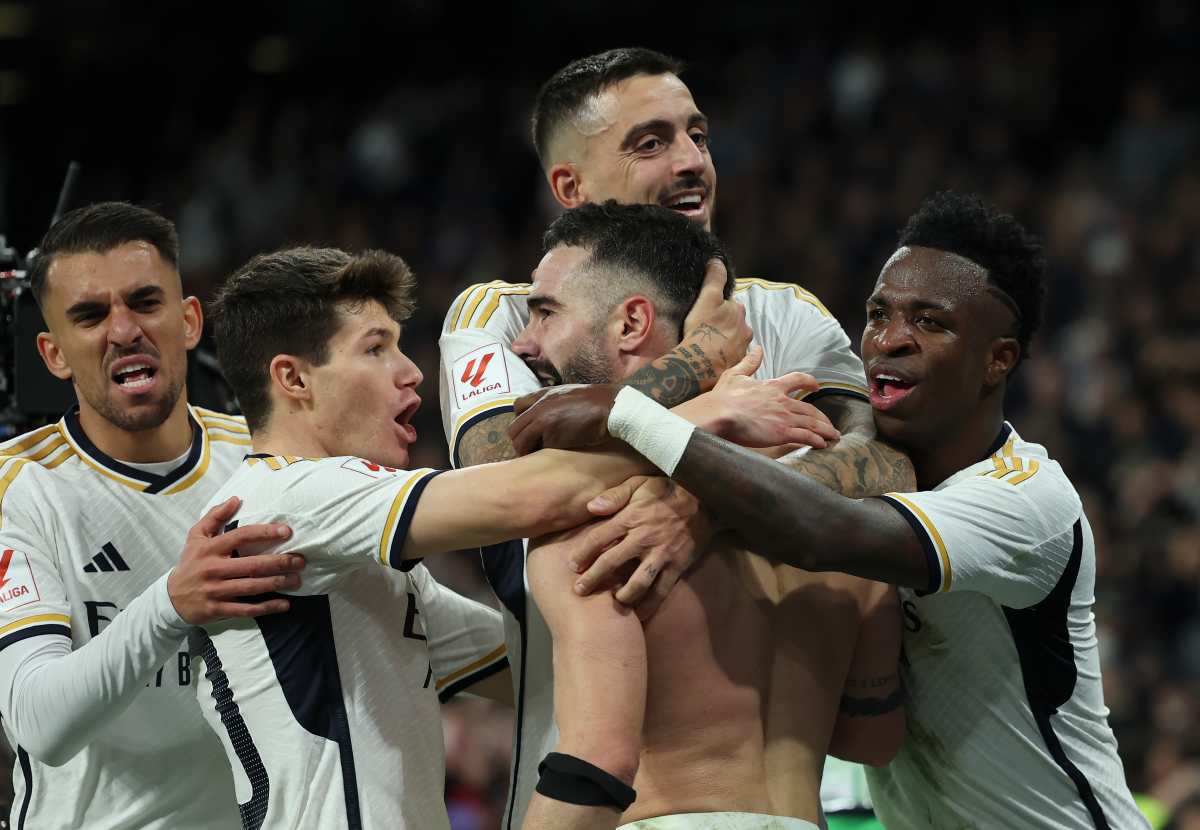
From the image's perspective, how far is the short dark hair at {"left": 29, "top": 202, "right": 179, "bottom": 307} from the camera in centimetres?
432

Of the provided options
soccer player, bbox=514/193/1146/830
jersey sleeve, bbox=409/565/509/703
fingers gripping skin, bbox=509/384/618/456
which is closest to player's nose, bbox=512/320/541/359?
fingers gripping skin, bbox=509/384/618/456

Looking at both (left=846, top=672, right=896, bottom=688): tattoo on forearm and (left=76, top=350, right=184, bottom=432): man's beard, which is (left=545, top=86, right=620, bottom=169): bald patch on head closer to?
(left=76, top=350, right=184, bottom=432): man's beard

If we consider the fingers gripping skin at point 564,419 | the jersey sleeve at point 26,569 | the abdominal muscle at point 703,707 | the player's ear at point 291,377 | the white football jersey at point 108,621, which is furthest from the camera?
the white football jersey at point 108,621

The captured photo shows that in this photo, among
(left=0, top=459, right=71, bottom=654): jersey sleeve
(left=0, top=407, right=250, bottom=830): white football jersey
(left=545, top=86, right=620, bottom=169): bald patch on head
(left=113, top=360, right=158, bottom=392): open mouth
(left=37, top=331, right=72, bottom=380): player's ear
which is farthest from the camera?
(left=545, top=86, right=620, bottom=169): bald patch on head

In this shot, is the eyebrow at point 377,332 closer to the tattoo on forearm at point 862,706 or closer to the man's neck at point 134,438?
the man's neck at point 134,438

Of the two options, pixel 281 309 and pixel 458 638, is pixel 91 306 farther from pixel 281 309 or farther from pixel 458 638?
pixel 458 638

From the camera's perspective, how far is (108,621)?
4.16 m

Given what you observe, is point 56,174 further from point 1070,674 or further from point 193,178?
point 1070,674

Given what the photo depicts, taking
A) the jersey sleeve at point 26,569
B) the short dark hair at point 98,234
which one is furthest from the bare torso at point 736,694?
the short dark hair at point 98,234

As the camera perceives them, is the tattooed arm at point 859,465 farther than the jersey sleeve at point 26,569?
No

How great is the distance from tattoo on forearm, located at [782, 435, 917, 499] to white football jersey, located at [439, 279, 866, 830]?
17.1 inches

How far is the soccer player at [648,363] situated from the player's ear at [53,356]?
43.7 inches

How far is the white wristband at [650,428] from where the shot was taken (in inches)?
124

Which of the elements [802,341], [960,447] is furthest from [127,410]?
[960,447]
